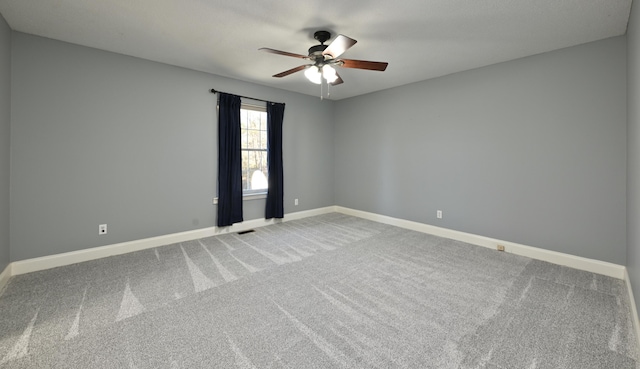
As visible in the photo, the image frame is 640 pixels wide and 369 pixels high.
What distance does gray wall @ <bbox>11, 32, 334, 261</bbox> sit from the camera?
281 cm

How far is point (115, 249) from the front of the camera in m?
3.33

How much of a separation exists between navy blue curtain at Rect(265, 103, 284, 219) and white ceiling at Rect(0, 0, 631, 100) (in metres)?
1.35

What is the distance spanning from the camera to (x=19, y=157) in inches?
109

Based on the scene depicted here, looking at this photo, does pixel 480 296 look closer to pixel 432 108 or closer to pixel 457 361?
pixel 457 361

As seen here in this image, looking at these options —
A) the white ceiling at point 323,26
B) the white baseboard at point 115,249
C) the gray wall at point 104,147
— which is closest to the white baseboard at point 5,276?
the white baseboard at point 115,249

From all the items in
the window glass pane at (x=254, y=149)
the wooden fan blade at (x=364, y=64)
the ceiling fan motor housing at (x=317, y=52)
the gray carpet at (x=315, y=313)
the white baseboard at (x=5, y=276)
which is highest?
the ceiling fan motor housing at (x=317, y=52)

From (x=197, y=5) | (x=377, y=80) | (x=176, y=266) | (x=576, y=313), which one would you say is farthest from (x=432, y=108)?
(x=176, y=266)

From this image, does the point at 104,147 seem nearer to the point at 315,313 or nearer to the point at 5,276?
the point at 5,276

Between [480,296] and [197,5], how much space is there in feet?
11.7

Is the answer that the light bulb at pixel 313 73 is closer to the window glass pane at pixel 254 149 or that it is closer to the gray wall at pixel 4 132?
the window glass pane at pixel 254 149

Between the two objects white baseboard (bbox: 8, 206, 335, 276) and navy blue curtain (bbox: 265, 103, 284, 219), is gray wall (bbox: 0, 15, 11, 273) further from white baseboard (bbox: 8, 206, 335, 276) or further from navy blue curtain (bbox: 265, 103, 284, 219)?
navy blue curtain (bbox: 265, 103, 284, 219)

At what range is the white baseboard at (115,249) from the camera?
2.81 metres

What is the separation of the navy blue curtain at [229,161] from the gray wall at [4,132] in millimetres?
2154

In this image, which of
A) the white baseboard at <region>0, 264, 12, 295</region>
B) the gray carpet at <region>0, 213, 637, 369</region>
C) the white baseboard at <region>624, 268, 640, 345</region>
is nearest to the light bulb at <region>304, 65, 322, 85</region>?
the gray carpet at <region>0, 213, 637, 369</region>
